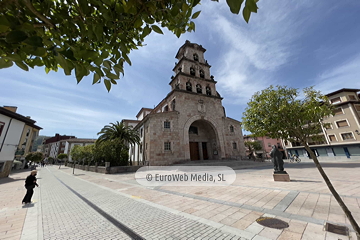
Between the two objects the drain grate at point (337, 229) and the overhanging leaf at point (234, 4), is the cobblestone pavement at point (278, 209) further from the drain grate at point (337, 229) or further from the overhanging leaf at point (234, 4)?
the overhanging leaf at point (234, 4)

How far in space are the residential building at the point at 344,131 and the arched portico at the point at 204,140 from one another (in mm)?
20776

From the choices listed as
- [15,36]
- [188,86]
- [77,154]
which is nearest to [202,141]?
[188,86]

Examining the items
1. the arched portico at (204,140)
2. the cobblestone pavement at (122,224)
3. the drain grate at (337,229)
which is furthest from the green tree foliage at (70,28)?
the arched portico at (204,140)

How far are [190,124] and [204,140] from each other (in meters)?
4.33

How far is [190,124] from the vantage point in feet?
68.7

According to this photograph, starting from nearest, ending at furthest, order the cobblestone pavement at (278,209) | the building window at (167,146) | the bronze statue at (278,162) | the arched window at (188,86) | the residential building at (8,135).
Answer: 1. the cobblestone pavement at (278,209)
2. the bronze statue at (278,162)
3. the residential building at (8,135)
4. the building window at (167,146)
5. the arched window at (188,86)

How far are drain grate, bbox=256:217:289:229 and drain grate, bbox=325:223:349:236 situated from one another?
698mm

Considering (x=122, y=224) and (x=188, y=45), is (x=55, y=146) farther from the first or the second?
(x=122, y=224)

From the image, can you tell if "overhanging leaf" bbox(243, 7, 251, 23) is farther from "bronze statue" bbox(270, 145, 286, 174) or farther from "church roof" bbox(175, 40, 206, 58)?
"church roof" bbox(175, 40, 206, 58)

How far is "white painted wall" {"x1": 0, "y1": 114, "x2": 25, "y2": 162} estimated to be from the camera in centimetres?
1485

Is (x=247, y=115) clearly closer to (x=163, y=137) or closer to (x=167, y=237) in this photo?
(x=167, y=237)

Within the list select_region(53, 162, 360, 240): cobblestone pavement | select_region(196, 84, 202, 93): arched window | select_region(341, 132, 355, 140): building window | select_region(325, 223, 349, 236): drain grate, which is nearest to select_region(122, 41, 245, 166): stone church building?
select_region(196, 84, 202, 93): arched window

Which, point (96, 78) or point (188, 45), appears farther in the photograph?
point (188, 45)

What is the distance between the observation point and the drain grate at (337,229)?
2721 millimetres
